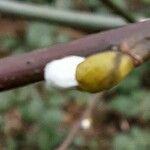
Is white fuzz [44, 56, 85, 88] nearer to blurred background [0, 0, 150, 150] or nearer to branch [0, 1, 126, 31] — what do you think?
branch [0, 1, 126, 31]

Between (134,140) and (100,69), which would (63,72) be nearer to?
(100,69)

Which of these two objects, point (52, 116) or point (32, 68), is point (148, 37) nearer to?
point (32, 68)

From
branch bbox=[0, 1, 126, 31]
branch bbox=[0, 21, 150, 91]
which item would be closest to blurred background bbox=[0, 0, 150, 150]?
branch bbox=[0, 1, 126, 31]

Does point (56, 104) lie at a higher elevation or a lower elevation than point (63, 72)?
lower

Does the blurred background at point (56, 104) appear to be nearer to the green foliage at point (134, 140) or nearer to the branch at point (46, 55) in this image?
the green foliage at point (134, 140)

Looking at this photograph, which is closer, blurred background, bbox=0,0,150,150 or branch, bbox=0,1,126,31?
branch, bbox=0,1,126,31

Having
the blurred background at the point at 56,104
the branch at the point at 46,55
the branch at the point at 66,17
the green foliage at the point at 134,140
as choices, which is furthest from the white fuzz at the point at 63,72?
the green foliage at the point at 134,140

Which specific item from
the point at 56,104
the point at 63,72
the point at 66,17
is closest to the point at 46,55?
the point at 63,72
